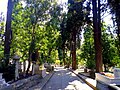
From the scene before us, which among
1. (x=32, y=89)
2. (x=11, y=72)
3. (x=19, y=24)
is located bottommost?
(x=32, y=89)

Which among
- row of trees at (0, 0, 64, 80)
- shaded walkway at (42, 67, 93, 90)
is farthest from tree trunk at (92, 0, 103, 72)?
row of trees at (0, 0, 64, 80)

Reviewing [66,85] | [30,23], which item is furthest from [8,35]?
[30,23]

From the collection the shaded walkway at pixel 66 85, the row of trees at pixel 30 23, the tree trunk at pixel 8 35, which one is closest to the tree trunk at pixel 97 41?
the shaded walkway at pixel 66 85

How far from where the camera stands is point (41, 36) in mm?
28266

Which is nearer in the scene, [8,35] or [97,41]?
[8,35]

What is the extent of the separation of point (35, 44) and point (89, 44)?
59.2 ft

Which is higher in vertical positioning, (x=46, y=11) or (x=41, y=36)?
(x=46, y=11)

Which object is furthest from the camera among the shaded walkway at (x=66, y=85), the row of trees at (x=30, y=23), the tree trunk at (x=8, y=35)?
the row of trees at (x=30, y=23)

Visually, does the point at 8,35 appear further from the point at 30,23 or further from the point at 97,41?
the point at 97,41

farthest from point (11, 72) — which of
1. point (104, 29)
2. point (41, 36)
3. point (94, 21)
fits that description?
point (104, 29)

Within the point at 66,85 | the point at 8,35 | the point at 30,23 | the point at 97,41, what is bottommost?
the point at 66,85

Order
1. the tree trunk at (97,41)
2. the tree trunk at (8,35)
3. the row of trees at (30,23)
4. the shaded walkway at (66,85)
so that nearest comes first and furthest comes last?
the tree trunk at (8,35) → the shaded walkway at (66,85) → the row of trees at (30,23) → the tree trunk at (97,41)

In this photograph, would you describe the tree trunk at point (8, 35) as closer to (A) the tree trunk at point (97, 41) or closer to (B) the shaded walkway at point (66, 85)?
(B) the shaded walkway at point (66, 85)

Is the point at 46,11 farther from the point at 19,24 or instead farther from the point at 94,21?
the point at 94,21
